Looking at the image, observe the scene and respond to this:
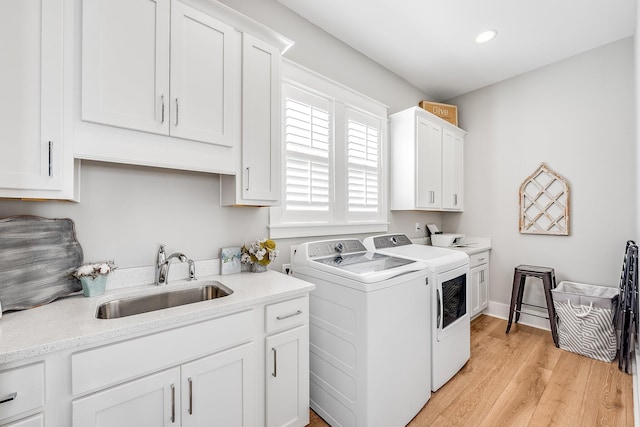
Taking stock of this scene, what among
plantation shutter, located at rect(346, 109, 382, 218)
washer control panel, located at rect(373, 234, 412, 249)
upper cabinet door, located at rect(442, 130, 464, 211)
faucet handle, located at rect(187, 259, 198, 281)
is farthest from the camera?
upper cabinet door, located at rect(442, 130, 464, 211)

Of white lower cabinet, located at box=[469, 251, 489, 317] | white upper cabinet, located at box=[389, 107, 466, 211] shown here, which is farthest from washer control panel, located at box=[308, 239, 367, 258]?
white lower cabinet, located at box=[469, 251, 489, 317]

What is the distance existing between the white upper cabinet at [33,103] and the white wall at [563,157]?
400cm

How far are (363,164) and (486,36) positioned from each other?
1.62 m

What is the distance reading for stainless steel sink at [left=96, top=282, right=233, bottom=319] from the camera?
135 centimetres

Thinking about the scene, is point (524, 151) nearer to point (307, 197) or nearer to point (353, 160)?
point (353, 160)

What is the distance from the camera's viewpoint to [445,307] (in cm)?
201

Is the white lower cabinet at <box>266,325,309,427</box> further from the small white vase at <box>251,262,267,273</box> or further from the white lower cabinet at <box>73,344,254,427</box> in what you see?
the small white vase at <box>251,262,267,273</box>

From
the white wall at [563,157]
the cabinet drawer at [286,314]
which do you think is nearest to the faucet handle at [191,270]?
the cabinet drawer at [286,314]

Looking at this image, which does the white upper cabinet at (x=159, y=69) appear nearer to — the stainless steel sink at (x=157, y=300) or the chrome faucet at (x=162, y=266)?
the chrome faucet at (x=162, y=266)

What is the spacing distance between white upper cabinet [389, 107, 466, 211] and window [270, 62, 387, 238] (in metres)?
0.17

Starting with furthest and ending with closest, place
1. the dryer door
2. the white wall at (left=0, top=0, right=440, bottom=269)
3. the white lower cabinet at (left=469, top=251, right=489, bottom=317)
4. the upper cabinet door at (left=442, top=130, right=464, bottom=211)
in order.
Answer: the upper cabinet door at (left=442, top=130, right=464, bottom=211) → the white lower cabinet at (left=469, top=251, right=489, bottom=317) → the dryer door → the white wall at (left=0, top=0, right=440, bottom=269)

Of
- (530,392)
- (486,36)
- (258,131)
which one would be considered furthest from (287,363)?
(486,36)

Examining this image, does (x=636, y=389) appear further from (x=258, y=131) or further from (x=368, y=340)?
(x=258, y=131)

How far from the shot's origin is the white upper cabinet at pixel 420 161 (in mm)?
2896
